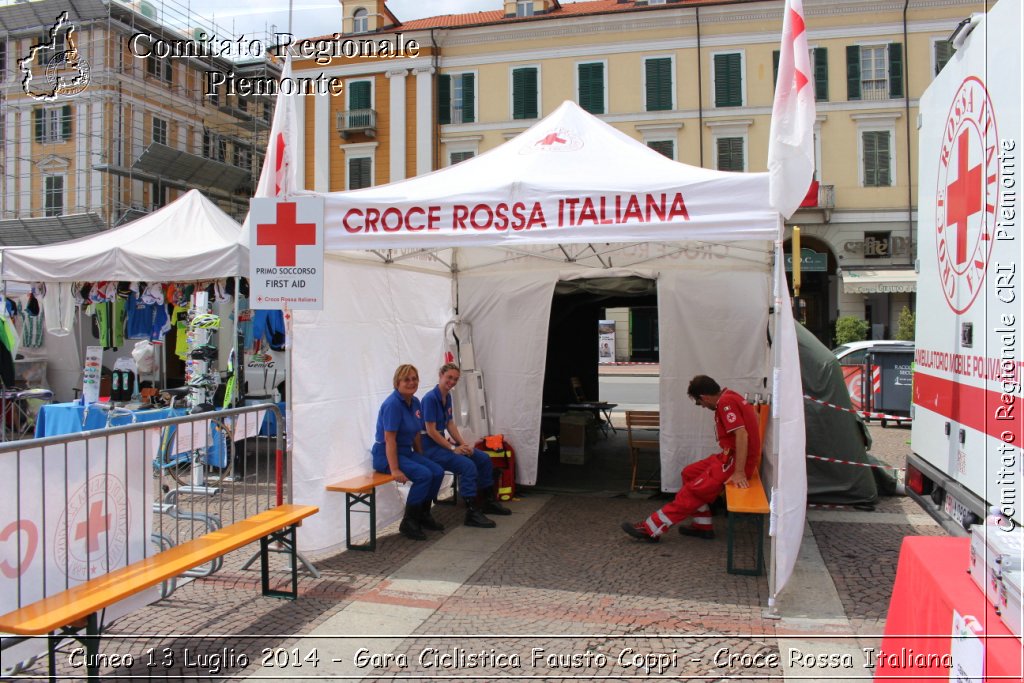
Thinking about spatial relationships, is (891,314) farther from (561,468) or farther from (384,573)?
(384,573)

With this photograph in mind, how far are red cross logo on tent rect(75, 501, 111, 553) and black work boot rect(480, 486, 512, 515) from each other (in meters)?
3.58

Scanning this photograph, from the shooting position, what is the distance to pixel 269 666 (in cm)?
381

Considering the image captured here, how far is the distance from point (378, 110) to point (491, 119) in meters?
A: 4.89

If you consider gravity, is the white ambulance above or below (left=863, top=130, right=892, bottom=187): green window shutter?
below

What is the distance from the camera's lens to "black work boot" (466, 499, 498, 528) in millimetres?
6500

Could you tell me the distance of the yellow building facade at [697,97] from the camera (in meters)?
26.6

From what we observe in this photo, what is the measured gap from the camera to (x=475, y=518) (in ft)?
21.5

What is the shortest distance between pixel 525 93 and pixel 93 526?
28.3 metres

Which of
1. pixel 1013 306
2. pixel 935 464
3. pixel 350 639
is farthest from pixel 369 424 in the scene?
pixel 1013 306

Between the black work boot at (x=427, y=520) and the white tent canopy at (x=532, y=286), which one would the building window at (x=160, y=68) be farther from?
the black work boot at (x=427, y=520)

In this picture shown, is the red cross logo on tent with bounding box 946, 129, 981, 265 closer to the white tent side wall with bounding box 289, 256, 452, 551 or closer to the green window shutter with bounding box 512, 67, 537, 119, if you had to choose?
the white tent side wall with bounding box 289, 256, 452, 551

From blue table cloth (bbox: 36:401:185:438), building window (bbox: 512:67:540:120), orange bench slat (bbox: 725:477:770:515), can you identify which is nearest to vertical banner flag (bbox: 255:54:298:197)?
orange bench slat (bbox: 725:477:770:515)

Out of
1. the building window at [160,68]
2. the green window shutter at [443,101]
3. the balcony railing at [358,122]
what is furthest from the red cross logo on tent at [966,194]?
the building window at [160,68]

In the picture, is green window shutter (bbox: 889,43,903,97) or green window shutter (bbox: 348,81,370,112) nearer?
green window shutter (bbox: 889,43,903,97)
